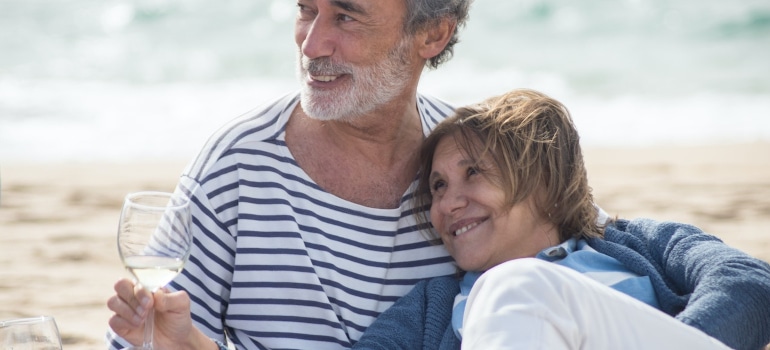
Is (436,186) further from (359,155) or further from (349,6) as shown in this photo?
(349,6)

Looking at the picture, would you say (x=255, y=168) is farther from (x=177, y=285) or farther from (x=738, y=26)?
(x=738, y=26)

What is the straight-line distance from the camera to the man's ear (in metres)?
3.62

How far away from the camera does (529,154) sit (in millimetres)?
3373

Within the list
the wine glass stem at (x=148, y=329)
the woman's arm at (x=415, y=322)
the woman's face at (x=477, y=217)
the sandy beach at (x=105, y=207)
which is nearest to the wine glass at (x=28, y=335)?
the wine glass stem at (x=148, y=329)

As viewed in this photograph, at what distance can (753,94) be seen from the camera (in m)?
12.8

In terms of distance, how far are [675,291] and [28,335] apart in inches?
73.5

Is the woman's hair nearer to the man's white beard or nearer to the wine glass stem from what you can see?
the man's white beard

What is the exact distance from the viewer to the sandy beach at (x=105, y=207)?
220 inches

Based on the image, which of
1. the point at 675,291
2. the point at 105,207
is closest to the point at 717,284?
the point at 675,291

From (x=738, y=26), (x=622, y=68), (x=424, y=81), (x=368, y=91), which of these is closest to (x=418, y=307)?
(x=368, y=91)

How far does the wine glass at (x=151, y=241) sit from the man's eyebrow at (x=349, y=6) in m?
1.08

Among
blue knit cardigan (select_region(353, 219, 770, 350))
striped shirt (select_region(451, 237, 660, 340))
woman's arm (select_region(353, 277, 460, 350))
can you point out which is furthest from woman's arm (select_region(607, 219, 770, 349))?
woman's arm (select_region(353, 277, 460, 350))

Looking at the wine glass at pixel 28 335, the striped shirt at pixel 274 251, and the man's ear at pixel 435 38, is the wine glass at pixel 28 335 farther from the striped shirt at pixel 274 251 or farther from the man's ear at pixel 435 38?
the man's ear at pixel 435 38

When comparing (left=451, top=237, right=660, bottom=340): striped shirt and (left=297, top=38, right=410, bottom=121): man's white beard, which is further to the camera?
(left=297, top=38, right=410, bottom=121): man's white beard
